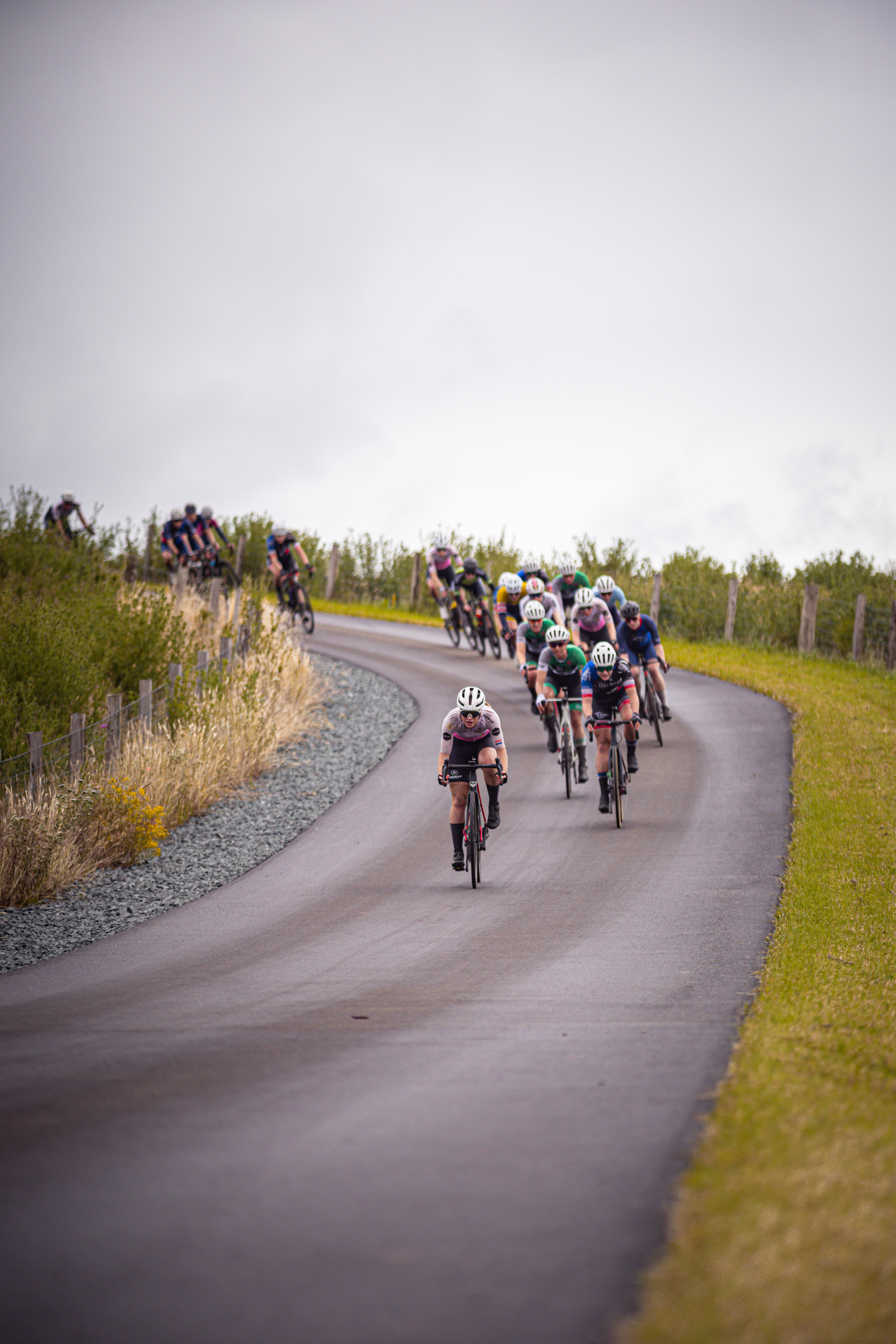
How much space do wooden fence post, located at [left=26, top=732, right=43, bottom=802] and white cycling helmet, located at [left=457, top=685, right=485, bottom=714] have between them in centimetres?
531

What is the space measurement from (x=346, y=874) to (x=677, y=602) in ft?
79.2

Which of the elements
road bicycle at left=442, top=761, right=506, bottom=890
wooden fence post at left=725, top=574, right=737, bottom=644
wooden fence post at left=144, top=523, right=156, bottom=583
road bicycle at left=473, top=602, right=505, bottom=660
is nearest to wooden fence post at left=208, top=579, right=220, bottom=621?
road bicycle at left=473, top=602, right=505, bottom=660

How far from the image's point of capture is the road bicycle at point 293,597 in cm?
2870

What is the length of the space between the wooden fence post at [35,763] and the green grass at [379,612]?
2309 centimetres

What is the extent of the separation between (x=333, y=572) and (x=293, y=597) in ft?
53.2

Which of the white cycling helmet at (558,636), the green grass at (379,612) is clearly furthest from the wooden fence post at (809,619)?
the white cycling helmet at (558,636)

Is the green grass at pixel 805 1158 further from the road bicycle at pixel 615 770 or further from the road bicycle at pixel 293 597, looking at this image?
the road bicycle at pixel 293 597

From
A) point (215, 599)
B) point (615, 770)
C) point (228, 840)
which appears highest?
point (215, 599)

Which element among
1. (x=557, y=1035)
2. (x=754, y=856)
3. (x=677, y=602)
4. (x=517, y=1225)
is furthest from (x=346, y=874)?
(x=677, y=602)

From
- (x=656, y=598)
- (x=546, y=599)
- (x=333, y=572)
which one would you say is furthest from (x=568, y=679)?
(x=333, y=572)

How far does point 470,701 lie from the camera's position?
1191 cm

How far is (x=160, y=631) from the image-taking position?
2086 centimetres

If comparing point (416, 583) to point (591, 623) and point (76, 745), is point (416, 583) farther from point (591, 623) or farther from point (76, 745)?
point (76, 745)

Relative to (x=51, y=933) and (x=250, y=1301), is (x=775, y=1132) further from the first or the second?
(x=51, y=933)
